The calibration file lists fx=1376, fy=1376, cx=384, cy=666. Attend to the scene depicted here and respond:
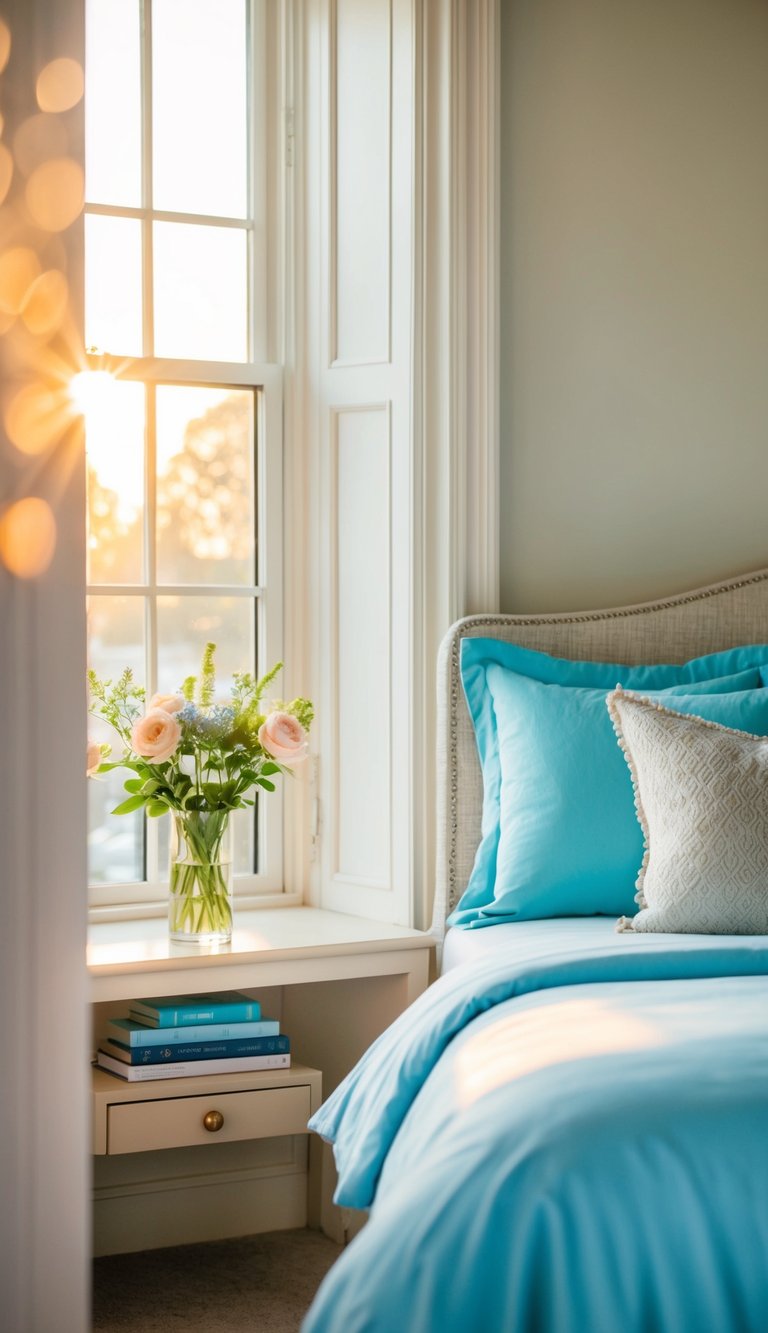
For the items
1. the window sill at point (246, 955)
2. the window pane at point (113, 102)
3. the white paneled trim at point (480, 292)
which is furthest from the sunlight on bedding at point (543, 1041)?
the window pane at point (113, 102)

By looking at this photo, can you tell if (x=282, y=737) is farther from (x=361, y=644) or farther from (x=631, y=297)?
(x=631, y=297)

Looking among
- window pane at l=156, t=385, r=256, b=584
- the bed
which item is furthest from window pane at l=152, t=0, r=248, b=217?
the bed

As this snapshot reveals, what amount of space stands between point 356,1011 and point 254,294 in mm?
1649

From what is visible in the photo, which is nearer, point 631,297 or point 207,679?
point 207,679

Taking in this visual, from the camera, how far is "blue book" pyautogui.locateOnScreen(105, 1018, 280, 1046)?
2604mm

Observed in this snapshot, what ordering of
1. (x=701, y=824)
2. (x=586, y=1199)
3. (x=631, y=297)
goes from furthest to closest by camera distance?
(x=631, y=297) < (x=701, y=824) < (x=586, y=1199)

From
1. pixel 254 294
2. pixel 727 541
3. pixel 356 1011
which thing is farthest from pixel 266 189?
pixel 356 1011

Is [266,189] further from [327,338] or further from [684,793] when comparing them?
[684,793]

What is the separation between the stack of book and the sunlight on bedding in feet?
2.97

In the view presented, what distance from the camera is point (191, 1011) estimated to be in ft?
8.66

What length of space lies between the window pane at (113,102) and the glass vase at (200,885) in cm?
140

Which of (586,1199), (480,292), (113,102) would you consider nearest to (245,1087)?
(586,1199)

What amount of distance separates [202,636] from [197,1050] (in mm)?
951

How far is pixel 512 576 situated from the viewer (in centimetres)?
315
